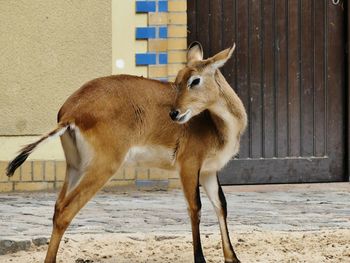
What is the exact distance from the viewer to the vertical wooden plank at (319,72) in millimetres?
10508

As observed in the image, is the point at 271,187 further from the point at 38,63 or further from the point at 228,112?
the point at 228,112

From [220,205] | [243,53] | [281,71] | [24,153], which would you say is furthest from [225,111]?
[281,71]

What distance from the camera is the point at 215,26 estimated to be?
33.8 ft

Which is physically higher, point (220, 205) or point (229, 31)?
point (229, 31)

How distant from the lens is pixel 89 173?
5891mm

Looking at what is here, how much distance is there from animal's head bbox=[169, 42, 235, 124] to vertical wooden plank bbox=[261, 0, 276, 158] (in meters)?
4.17

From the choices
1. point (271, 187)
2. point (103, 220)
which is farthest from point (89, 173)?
point (271, 187)

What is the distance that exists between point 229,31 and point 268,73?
626mm

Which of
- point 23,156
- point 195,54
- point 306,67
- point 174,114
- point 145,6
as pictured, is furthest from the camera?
point 306,67

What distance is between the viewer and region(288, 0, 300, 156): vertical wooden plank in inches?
412

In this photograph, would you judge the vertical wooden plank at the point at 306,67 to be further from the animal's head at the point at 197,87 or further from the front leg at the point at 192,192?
the front leg at the point at 192,192

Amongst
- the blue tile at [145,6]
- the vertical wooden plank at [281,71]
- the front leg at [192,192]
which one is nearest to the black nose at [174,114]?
the front leg at [192,192]

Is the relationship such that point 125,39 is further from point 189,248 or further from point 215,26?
point 189,248

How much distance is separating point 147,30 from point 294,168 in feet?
7.34
